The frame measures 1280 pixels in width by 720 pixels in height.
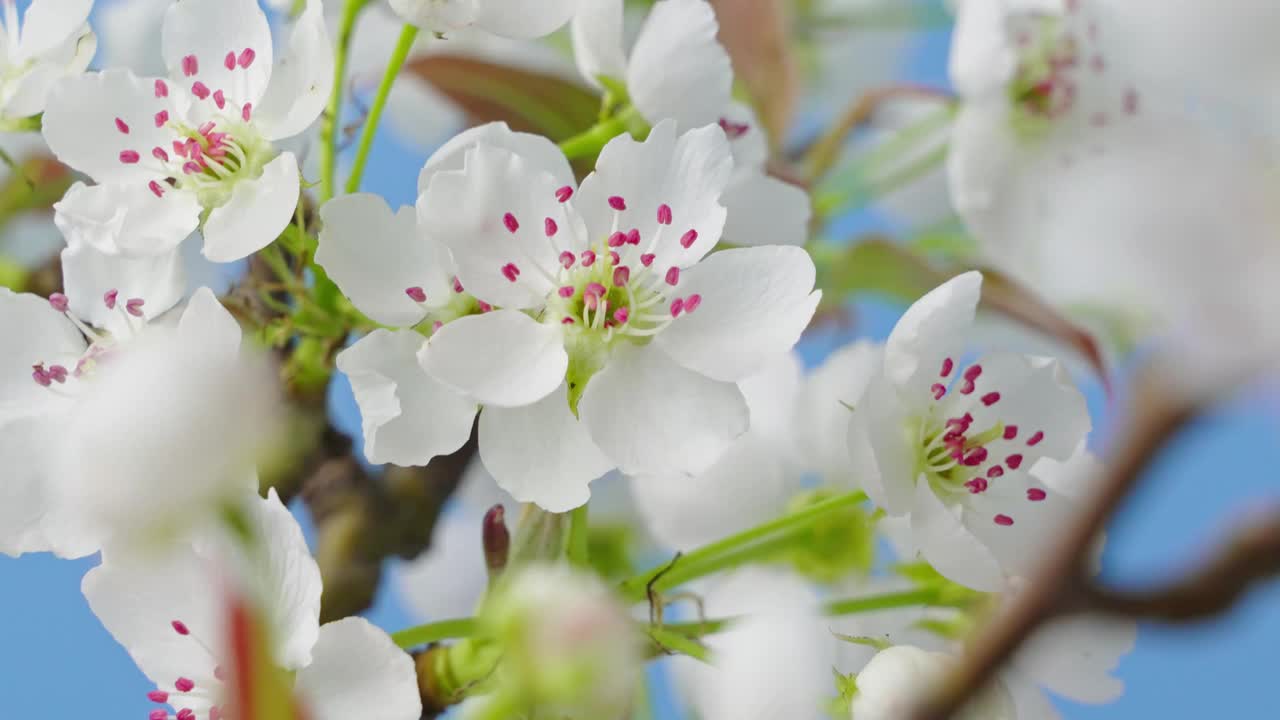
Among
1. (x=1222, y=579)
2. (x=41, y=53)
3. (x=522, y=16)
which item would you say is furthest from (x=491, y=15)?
(x=1222, y=579)

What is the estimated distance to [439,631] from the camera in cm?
30

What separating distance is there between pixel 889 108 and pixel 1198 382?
0.51 m

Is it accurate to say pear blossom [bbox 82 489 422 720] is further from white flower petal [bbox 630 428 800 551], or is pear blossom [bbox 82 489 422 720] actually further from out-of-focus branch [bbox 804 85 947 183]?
out-of-focus branch [bbox 804 85 947 183]

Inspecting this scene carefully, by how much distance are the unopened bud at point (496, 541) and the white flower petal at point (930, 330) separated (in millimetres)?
94

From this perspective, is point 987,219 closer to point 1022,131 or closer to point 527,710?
point 1022,131

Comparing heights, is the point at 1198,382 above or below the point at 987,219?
above

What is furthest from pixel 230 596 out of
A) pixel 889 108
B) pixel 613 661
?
pixel 889 108

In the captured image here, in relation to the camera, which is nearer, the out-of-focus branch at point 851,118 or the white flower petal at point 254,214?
the white flower petal at point 254,214

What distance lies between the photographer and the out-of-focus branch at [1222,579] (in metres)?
0.13

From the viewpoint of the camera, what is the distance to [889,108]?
0.62m

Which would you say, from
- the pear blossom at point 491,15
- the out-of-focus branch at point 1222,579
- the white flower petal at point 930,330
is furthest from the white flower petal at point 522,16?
the out-of-focus branch at point 1222,579

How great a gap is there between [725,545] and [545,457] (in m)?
0.05

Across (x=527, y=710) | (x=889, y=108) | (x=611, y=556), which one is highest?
(x=527, y=710)

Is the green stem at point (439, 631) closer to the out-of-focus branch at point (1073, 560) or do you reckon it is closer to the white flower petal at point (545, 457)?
the white flower petal at point (545, 457)
